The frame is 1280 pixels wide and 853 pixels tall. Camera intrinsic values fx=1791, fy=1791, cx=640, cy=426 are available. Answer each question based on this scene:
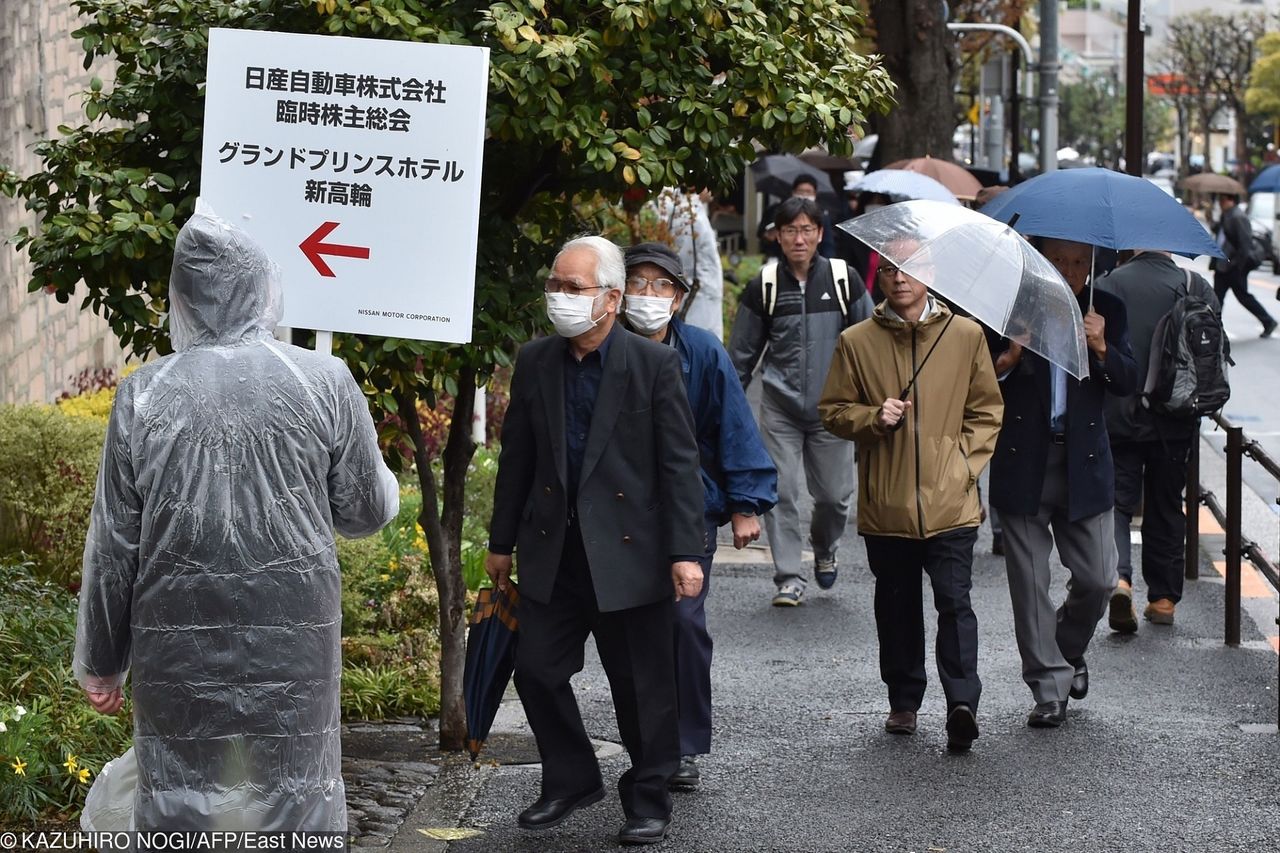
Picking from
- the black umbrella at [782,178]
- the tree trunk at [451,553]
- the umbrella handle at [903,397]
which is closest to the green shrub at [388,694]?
the tree trunk at [451,553]

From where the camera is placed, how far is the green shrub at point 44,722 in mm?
5086

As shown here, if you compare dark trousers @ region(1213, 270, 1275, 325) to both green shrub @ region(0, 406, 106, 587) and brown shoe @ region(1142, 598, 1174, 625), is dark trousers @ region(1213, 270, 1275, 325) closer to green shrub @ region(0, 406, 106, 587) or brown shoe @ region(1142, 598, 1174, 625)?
brown shoe @ region(1142, 598, 1174, 625)

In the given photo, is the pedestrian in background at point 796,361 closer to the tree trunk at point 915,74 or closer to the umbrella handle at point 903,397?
the umbrella handle at point 903,397

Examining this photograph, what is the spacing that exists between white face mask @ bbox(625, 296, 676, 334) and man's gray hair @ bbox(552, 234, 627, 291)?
0.61 meters

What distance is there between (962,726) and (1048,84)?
44.6 ft

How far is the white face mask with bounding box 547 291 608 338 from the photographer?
201 inches

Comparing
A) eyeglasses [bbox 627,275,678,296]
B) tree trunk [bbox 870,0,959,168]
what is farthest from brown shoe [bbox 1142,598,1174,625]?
tree trunk [bbox 870,0,959,168]

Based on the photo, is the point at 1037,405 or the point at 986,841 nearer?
the point at 986,841

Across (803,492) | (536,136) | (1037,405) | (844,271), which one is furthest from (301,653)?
(803,492)

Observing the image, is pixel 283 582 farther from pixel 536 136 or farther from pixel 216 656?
pixel 536 136

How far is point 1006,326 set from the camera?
5.95 m

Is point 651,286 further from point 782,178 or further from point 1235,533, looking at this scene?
point 782,178

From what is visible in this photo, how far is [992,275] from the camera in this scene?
6.01 m

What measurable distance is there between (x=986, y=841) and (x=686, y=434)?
1.51 m
